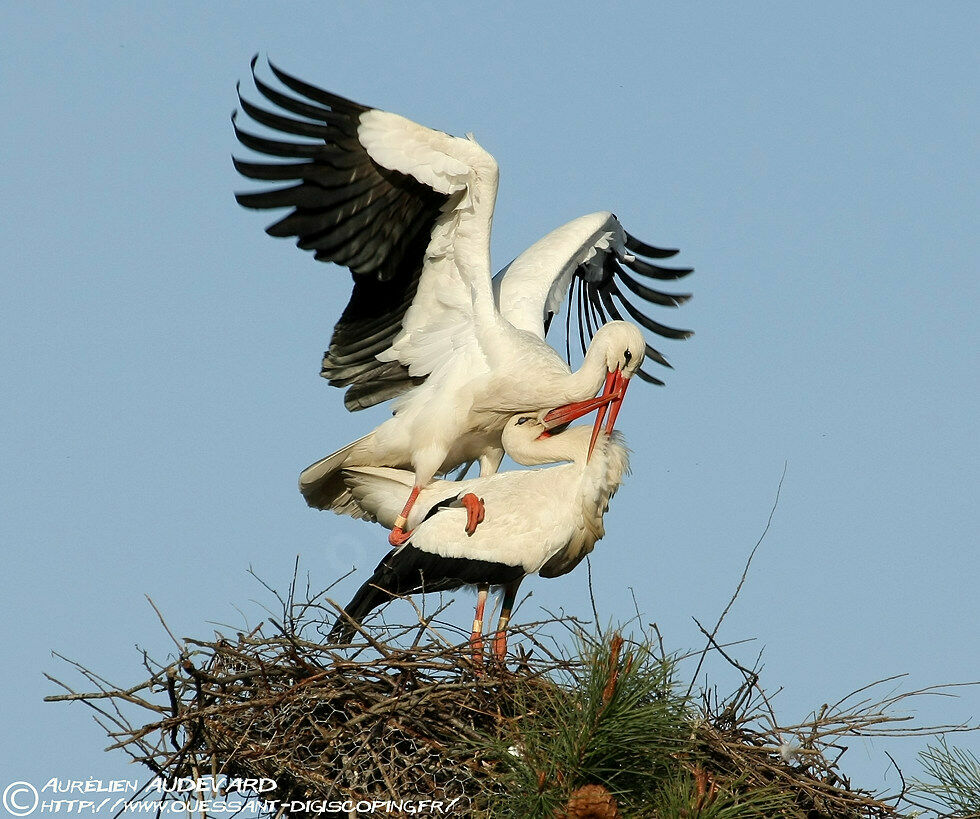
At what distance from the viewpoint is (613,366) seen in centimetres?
838

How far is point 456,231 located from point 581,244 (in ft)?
6.36

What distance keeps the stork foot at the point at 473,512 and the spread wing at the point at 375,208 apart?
1.46 metres

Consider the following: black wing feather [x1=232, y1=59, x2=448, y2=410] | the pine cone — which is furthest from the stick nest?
black wing feather [x1=232, y1=59, x2=448, y2=410]

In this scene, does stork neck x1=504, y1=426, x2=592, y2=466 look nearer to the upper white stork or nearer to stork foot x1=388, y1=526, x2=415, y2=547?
the upper white stork

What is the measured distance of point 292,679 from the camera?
6.31 metres

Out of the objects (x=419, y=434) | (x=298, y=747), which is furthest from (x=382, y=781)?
(x=419, y=434)

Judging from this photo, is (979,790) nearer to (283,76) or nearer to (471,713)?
(471,713)

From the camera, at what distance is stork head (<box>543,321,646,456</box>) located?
8.34m

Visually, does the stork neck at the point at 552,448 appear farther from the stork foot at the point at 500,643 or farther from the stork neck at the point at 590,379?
the stork foot at the point at 500,643

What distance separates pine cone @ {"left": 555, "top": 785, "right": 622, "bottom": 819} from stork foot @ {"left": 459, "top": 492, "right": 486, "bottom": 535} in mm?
2497

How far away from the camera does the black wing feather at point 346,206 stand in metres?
7.95

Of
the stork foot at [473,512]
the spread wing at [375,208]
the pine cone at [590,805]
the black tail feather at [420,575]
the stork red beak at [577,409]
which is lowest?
the pine cone at [590,805]

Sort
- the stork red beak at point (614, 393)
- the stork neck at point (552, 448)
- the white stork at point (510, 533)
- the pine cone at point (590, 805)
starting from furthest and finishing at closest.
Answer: the stork red beak at point (614, 393)
the stork neck at point (552, 448)
the white stork at point (510, 533)
the pine cone at point (590, 805)

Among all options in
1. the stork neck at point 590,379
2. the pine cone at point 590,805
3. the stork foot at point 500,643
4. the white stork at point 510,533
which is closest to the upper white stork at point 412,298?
the stork neck at point 590,379
